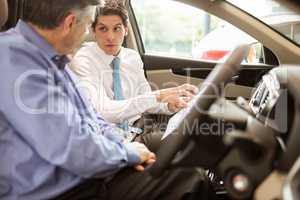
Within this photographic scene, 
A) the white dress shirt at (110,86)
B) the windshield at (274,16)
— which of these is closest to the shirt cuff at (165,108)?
the white dress shirt at (110,86)

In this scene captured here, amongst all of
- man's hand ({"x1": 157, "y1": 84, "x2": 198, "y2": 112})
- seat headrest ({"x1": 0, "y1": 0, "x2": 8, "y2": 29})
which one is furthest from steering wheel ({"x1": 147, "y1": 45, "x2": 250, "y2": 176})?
seat headrest ({"x1": 0, "y1": 0, "x2": 8, "y2": 29})

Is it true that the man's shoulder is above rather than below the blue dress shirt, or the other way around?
above

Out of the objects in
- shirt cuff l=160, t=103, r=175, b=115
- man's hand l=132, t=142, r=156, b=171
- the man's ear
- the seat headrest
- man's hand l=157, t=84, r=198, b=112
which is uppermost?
the seat headrest

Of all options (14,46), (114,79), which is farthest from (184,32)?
(14,46)

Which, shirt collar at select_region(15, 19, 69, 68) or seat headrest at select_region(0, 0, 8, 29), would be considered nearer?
shirt collar at select_region(15, 19, 69, 68)

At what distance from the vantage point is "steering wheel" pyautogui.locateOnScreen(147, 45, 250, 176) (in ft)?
3.59

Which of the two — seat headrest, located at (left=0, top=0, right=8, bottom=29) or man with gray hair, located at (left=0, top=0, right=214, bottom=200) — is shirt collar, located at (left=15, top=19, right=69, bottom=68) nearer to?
man with gray hair, located at (left=0, top=0, right=214, bottom=200)

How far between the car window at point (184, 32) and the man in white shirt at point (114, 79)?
425 millimetres

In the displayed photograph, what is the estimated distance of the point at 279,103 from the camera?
1.31m

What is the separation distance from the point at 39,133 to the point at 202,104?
0.45 metres

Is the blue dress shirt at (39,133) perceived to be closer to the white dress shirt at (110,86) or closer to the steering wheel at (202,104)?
the steering wheel at (202,104)

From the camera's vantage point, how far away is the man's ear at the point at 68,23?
1434 millimetres

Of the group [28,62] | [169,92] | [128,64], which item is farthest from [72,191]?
[128,64]

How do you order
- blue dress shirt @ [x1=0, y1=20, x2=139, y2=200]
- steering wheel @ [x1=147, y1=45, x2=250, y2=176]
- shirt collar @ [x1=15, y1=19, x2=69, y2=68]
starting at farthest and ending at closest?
1. shirt collar @ [x1=15, y1=19, x2=69, y2=68]
2. blue dress shirt @ [x1=0, y1=20, x2=139, y2=200]
3. steering wheel @ [x1=147, y1=45, x2=250, y2=176]
